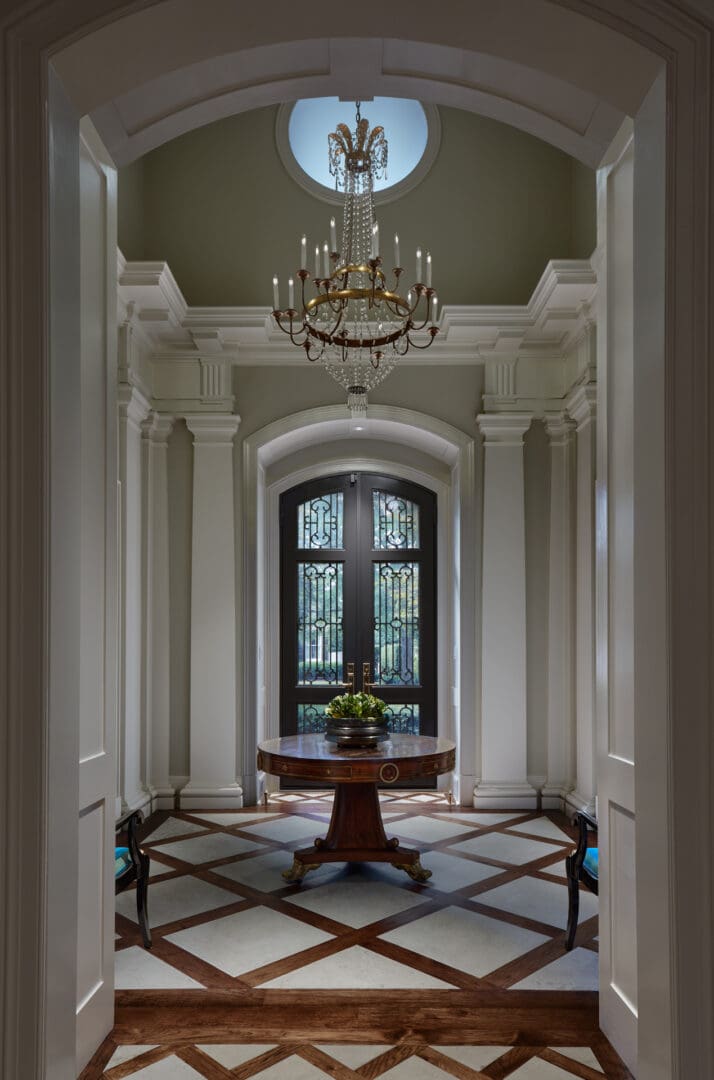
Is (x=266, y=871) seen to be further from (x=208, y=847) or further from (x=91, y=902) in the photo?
(x=91, y=902)

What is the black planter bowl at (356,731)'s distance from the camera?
522 centimetres

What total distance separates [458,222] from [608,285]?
4035 millimetres

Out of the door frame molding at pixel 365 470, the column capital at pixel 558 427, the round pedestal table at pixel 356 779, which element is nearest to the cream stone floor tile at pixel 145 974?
the round pedestal table at pixel 356 779

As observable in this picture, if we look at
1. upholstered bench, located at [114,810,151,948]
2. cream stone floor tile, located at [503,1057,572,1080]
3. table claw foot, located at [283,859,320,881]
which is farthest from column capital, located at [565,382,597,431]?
cream stone floor tile, located at [503,1057,572,1080]

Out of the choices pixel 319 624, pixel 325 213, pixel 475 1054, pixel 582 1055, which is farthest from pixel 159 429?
pixel 582 1055

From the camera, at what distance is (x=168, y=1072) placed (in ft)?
9.55

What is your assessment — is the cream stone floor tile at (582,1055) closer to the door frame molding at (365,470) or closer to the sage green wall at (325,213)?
the door frame molding at (365,470)

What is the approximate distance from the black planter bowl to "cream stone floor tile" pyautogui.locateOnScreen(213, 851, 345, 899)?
0.74 meters

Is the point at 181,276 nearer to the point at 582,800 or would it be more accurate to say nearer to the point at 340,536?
the point at 340,536

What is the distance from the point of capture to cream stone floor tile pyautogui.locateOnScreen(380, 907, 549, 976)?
387cm

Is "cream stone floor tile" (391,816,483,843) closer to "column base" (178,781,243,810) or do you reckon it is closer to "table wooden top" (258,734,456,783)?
"table wooden top" (258,734,456,783)

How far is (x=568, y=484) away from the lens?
673 cm

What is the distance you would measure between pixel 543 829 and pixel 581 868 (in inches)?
96.5

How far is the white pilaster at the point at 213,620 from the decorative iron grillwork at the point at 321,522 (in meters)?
1.26
